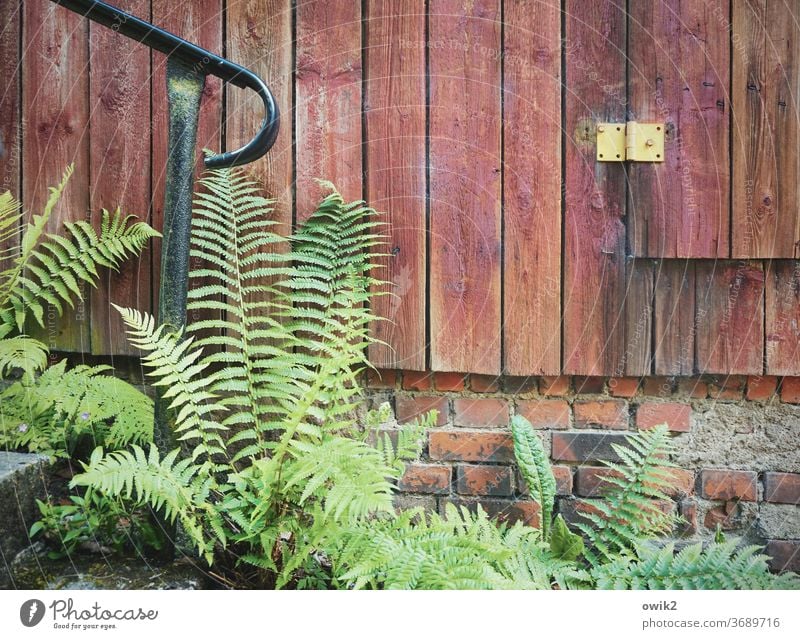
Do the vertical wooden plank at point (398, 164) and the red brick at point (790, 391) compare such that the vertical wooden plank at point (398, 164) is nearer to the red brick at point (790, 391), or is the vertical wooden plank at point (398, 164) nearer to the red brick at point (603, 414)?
the red brick at point (603, 414)

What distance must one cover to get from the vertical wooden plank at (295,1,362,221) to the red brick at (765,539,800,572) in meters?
1.48

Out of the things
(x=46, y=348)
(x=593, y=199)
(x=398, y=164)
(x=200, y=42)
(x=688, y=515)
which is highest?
(x=200, y=42)

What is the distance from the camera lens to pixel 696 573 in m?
1.32

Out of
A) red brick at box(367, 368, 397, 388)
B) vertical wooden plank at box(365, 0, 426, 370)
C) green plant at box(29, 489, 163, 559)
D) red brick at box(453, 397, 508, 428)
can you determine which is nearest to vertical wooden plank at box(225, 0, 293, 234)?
vertical wooden plank at box(365, 0, 426, 370)

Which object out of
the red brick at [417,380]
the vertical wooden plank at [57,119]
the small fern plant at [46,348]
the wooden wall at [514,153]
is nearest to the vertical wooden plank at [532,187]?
the wooden wall at [514,153]

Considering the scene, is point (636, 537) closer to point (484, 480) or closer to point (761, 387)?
point (484, 480)

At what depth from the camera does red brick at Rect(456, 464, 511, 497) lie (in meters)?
1.72

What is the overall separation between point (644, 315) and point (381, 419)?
2.46 feet

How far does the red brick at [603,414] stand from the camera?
170cm

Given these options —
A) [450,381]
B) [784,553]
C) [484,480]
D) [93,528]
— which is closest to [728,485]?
[784,553]

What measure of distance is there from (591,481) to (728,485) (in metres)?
0.37

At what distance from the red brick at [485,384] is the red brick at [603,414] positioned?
224 mm
